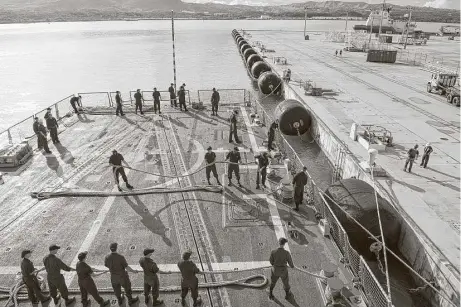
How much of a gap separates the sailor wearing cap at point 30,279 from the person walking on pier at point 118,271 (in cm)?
171

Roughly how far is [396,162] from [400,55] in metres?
43.9

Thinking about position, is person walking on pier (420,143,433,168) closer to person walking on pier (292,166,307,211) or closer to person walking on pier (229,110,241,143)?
person walking on pier (292,166,307,211)

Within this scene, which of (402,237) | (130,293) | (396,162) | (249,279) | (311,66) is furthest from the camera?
(311,66)

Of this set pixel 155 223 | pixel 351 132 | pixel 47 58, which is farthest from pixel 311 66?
pixel 47 58

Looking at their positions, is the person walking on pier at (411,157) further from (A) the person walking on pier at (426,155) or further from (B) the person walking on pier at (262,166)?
(B) the person walking on pier at (262,166)

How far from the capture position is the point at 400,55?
50.9m

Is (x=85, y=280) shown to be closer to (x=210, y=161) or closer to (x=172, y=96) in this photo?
(x=210, y=161)

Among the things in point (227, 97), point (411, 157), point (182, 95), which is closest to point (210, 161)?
point (411, 157)

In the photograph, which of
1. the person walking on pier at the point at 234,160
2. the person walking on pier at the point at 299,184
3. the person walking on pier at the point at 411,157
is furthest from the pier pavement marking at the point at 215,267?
the person walking on pier at the point at 411,157

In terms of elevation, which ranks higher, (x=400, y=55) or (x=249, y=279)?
(x=400, y=55)

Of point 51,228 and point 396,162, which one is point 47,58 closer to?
point 51,228

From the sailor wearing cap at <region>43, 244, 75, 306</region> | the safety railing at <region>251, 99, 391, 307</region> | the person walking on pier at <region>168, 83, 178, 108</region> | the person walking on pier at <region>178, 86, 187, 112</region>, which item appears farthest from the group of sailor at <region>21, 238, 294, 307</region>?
the person walking on pier at <region>168, 83, 178, 108</region>

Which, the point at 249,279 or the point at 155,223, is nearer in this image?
the point at 249,279

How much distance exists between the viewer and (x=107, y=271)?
8062 millimetres
